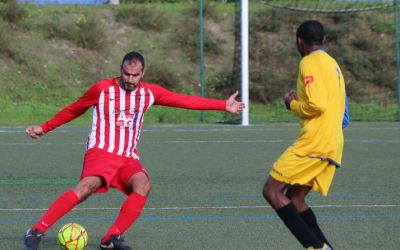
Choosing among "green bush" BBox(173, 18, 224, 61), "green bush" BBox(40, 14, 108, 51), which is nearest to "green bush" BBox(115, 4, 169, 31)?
"green bush" BBox(173, 18, 224, 61)

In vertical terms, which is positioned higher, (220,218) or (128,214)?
(128,214)

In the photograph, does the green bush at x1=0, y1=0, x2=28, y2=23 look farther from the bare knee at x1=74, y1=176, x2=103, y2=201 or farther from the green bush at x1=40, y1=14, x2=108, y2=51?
the bare knee at x1=74, y1=176, x2=103, y2=201

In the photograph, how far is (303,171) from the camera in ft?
23.0

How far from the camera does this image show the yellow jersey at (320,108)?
6871 mm

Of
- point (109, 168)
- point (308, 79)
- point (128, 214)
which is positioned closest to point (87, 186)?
point (109, 168)

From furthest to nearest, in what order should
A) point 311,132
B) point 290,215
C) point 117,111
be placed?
point 117,111 → point 290,215 → point 311,132

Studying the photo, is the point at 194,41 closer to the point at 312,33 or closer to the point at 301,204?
the point at 301,204

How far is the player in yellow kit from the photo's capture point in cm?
689

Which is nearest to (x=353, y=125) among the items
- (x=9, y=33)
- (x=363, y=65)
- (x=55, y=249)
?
(x=363, y=65)

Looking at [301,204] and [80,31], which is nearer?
[301,204]

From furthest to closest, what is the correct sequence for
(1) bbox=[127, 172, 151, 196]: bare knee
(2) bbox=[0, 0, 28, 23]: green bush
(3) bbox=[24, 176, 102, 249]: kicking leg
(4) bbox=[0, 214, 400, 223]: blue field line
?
(2) bbox=[0, 0, 28, 23]: green bush, (4) bbox=[0, 214, 400, 223]: blue field line, (1) bbox=[127, 172, 151, 196]: bare knee, (3) bbox=[24, 176, 102, 249]: kicking leg

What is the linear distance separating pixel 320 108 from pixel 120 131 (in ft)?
5.73

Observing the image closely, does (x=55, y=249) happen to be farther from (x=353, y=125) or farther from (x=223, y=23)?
(x=223, y=23)

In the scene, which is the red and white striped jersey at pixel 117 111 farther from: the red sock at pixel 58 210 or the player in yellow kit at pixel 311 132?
the player in yellow kit at pixel 311 132
